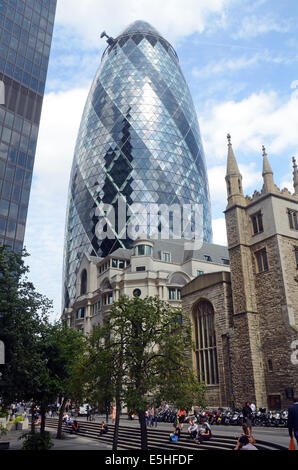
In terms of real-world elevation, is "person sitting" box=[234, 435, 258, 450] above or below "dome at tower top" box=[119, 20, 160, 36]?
below

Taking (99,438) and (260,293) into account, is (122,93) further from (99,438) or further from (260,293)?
(99,438)

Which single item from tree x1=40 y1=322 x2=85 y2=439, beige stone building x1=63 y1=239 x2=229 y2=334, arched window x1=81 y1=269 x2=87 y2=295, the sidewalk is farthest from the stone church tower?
arched window x1=81 y1=269 x2=87 y2=295

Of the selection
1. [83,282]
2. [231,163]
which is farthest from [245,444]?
[83,282]

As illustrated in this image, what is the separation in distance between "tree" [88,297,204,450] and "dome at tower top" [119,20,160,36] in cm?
10682

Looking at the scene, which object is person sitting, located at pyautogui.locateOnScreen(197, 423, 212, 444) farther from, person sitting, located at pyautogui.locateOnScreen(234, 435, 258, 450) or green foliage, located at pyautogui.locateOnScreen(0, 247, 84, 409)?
person sitting, located at pyautogui.locateOnScreen(234, 435, 258, 450)

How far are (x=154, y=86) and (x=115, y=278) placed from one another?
2274 inches

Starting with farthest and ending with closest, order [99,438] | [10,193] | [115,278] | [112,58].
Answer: [112,58] < [115,278] < [10,193] < [99,438]

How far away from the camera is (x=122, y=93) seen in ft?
306

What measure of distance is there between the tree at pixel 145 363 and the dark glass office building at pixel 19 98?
36.1m

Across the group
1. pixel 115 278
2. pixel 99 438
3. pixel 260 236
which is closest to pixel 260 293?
pixel 260 236

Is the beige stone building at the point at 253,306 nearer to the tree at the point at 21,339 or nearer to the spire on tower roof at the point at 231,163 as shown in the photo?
the spire on tower roof at the point at 231,163

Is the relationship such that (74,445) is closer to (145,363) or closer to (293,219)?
(145,363)

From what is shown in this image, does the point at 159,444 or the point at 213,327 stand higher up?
the point at 213,327

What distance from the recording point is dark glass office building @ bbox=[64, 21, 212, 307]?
83.5 metres
